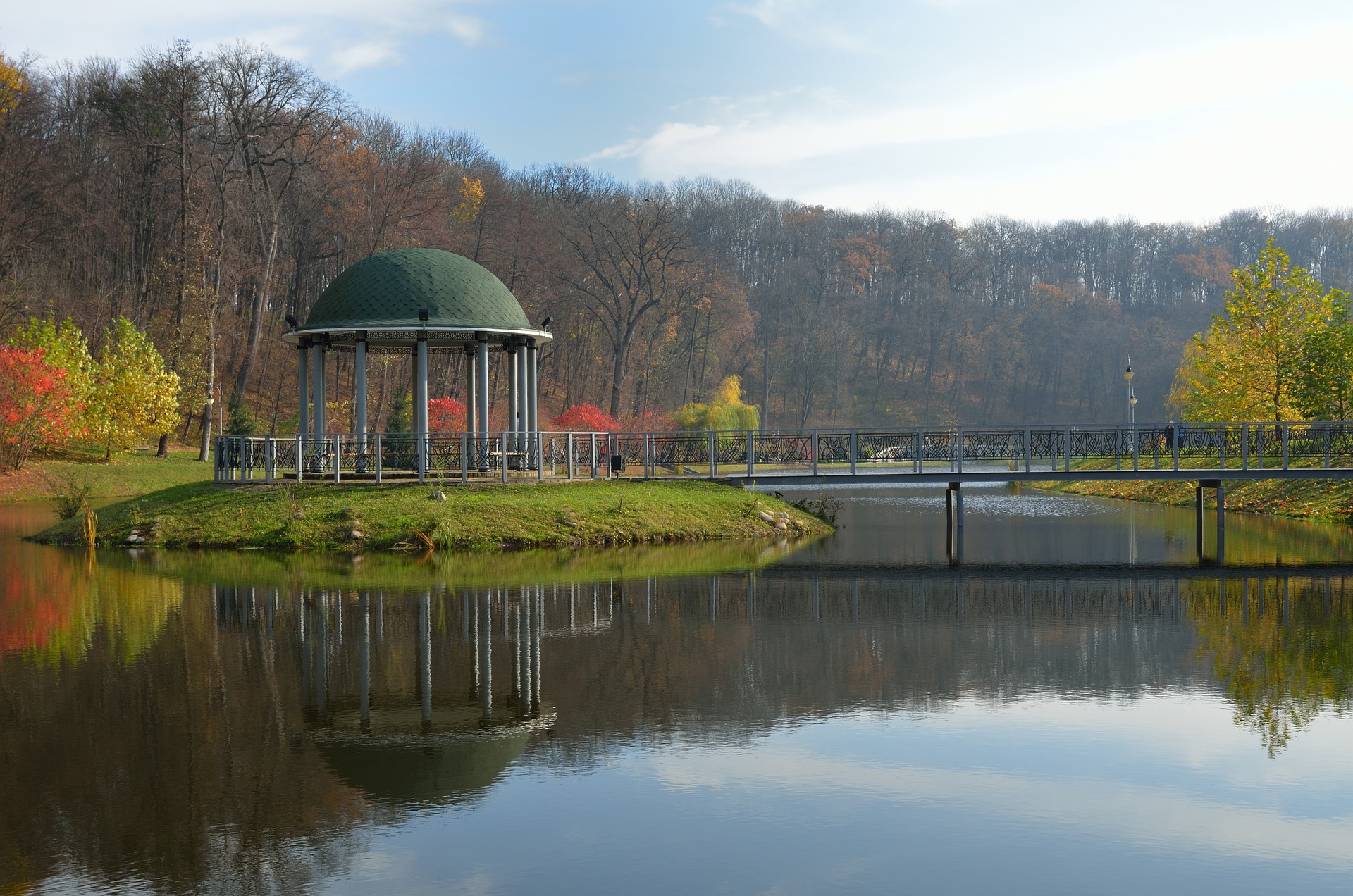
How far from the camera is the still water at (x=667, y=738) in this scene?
702 cm

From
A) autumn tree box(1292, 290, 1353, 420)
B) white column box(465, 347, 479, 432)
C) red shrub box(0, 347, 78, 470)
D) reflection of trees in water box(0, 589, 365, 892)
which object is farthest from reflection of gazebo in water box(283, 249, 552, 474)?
autumn tree box(1292, 290, 1353, 420)

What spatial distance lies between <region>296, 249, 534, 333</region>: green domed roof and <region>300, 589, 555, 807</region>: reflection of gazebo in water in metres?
12.1

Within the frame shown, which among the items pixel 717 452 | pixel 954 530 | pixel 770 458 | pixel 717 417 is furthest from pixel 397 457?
pixel 717 417

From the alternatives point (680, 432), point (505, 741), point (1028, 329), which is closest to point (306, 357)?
point (680, 432)

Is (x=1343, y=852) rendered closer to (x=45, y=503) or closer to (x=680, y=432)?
(x=680, y=432)

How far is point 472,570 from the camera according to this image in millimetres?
20172

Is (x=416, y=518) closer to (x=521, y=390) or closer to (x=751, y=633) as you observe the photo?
(x=521, y=390)

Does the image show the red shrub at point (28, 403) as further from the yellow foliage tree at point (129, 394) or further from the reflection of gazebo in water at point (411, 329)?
the reflection of gazebo in water at point (411, 329)

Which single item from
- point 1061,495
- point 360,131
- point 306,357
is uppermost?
point 360,131

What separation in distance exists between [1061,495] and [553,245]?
28088mm

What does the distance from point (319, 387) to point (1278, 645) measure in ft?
69.8

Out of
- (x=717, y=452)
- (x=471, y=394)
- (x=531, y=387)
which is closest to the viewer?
(x=531, y=387)

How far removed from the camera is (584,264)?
200 ft

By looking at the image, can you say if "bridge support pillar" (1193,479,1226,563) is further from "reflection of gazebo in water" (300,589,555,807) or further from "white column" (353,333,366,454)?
"white column" (353,333,366,454)
